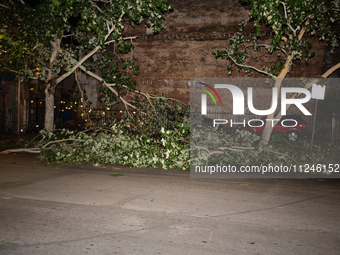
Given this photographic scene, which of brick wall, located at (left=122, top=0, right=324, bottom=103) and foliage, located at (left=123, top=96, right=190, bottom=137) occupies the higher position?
brick wall, located at (left=122, top=0, right=324, bottom=103)

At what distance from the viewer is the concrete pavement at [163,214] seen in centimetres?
410

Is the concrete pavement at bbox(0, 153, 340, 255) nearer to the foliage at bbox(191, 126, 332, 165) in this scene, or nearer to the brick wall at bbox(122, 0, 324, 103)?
the foliage at bbox(191, 126, 332, 165)

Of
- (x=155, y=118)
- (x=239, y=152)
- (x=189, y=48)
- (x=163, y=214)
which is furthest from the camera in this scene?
(x=189, y=48)

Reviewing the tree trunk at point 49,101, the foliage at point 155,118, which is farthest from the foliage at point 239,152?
the tree trunk at point 49,101

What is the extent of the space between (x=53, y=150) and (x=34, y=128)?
12.5 meters

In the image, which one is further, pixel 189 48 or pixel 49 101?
pixel 189 48

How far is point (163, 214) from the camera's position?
5.42 metres

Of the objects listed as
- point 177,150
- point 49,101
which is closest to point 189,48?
point 49,101

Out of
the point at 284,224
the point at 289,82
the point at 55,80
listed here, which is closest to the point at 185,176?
the point at 284,224

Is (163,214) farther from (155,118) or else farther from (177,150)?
(155,118)

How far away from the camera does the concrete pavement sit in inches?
161

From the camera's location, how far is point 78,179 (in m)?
8.01

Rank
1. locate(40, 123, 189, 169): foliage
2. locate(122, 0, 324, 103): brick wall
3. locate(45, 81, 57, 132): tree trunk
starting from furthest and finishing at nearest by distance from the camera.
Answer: locate(122, 0, 324, 103): brick wall, locate(45, 81, 57, 132): tree trunk, locate(40, 123, 189, 169): foliage

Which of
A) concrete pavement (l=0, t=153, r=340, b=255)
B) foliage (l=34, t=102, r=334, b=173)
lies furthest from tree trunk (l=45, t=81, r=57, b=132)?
concrete pavement (l=0, t=153, r=340, b=255)
